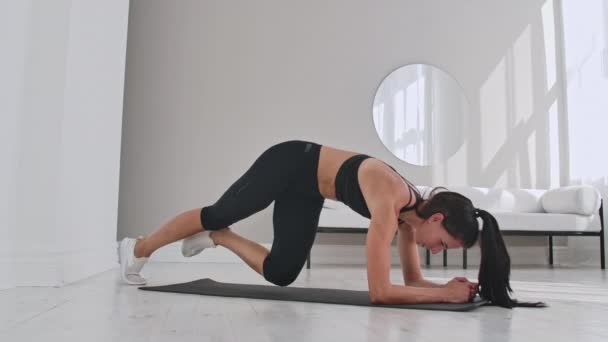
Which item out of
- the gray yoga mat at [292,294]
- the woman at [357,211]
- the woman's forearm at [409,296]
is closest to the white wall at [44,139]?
the woman at [357,211]

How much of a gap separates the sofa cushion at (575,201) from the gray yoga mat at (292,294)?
2.90 m

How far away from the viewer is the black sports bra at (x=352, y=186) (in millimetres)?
2055

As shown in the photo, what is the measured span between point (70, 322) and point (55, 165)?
3.70ft

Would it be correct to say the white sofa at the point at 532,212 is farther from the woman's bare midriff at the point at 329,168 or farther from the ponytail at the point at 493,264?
the ponytail at the point at 493,264

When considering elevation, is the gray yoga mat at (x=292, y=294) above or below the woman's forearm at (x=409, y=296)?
below

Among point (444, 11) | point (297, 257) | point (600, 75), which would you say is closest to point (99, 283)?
point (297, 257)

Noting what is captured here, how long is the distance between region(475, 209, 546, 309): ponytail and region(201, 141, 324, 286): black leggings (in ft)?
2.16

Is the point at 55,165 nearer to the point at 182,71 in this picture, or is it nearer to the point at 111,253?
the point at 111,253

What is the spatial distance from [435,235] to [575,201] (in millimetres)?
3262

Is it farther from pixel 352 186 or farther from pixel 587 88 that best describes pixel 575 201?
pixel 352 186

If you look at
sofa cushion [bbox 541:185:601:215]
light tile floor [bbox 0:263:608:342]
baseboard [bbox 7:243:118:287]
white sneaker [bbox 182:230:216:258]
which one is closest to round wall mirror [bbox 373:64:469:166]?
sofa cushion [bbox 541:185:601:215]

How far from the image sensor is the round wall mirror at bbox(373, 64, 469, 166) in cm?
526

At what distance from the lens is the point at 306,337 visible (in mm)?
1392

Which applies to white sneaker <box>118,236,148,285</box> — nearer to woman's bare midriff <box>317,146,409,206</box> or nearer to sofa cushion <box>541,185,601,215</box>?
woman's bare midriff <box>317,146,409,206</box>
